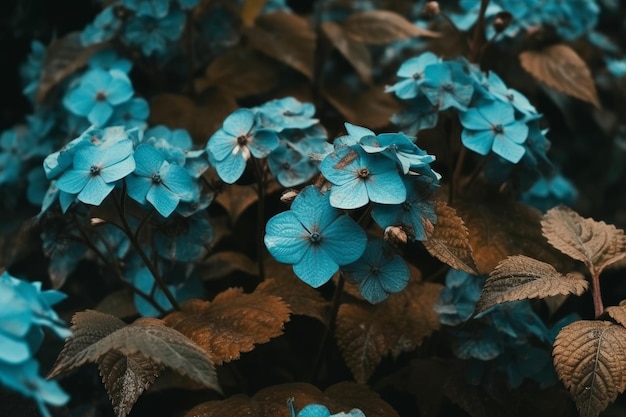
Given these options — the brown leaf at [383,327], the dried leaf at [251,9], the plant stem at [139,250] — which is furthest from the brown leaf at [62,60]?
the brown leaf at [383,327]

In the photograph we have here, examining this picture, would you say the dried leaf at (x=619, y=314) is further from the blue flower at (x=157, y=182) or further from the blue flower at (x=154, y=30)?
the blue flower at (x=154, y=30)

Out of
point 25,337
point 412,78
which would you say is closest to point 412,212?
point 412,78

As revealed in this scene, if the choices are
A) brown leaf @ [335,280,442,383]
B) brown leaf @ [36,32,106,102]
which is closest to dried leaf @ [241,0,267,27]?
brown leaf @ [36,32,106,102]

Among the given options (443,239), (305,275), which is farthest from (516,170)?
(305,275)

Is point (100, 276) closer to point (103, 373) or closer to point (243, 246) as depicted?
point (243, 246)

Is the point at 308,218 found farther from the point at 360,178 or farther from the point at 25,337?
the point at 25,337

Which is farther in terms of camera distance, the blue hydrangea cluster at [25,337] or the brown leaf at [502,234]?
the brown leaf at [502,234]

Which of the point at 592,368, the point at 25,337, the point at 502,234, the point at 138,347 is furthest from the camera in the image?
the point at 502,234
